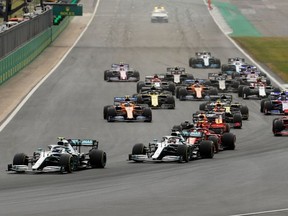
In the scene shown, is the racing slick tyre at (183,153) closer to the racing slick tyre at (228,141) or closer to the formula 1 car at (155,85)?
the racing slick tyre at (228,141)

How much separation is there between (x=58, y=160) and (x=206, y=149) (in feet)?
20.6

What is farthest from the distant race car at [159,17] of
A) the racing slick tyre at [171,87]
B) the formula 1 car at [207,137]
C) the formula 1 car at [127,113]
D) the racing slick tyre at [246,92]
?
the formula 1 car at [207,137]

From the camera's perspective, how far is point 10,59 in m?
72.6

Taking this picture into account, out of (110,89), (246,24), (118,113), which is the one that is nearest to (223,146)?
(118,113)

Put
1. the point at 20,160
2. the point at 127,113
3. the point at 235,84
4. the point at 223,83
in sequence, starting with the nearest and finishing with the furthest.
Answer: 1. the point at 20,160
2. the point at 127,113
3. the point at 235,84
4. the point at 223,83

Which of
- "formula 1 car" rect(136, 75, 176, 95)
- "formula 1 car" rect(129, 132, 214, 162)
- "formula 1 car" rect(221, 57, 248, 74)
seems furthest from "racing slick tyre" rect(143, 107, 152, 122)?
"formula 1 car" rect(221, 57, 248, 74)

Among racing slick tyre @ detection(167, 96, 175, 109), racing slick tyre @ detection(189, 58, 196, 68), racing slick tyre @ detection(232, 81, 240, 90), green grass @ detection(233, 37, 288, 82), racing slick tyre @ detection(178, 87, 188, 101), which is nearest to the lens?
racing slick tyre @ detection(167, 96, 175, 109)

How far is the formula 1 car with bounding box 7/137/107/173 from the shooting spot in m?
34.3

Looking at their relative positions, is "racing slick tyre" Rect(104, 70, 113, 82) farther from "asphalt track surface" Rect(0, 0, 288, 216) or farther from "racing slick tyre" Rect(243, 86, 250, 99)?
"racing slick tyre" Rect(243, 86, 250, 99)

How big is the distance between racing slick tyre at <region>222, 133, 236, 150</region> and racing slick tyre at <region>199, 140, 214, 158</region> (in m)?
3.29

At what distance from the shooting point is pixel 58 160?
3453cm

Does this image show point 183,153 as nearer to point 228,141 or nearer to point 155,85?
point 228,141

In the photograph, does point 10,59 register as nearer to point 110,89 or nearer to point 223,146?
point 110,89

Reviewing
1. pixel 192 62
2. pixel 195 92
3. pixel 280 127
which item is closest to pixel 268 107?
pixel 195 92
